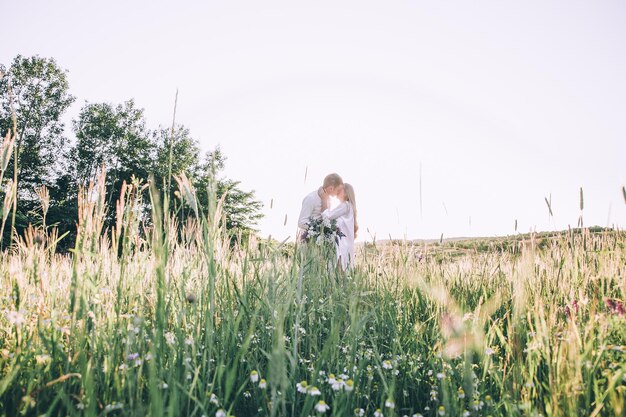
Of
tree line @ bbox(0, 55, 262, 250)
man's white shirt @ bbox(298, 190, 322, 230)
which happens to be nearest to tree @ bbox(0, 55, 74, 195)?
tree line @ bbox(0, 55, 262, 250)

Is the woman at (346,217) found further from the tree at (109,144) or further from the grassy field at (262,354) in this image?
the tree at (109,144)

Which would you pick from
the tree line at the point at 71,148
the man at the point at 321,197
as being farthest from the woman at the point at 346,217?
the tree line at the point at 71,148

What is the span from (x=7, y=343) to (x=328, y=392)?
56.9 inches

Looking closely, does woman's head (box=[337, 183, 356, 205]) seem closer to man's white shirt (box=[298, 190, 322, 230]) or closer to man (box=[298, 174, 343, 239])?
man (box=[298, 174, 343, 239])

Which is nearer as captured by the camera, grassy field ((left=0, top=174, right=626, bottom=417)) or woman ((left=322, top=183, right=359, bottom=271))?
grassy field ((left=0, top=174, right=626, bottom=417))

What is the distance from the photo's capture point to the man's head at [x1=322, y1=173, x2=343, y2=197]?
19.4ft

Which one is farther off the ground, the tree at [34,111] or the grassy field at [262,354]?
the tree at [34,111]

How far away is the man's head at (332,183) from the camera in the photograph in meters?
5.92

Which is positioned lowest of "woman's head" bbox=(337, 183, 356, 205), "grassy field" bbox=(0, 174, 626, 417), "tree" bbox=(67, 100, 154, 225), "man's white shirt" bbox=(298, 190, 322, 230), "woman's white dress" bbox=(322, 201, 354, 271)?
"grassy field" bbox=(0, 174, 626, 417)

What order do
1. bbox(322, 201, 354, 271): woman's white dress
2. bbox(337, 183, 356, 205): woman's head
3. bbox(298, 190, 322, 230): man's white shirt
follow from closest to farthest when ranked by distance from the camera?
bbox(322, 201, 354, 271): woman's white dress < bbox(337, 183, 356, 205): woman's head < bbox(298, 190, 322, 230): man's white shirt

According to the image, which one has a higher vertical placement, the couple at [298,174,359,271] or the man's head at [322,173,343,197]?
the man's head at [322,173,343,197]

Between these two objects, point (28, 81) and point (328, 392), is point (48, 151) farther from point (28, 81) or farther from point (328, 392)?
point (328, 392)

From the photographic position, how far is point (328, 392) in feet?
4.45

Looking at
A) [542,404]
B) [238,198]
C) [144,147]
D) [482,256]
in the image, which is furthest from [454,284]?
[144,147]
